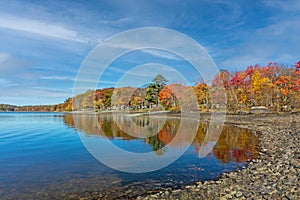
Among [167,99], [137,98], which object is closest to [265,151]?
[167,99]

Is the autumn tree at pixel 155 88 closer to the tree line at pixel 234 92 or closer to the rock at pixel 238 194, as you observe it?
the tree line at pixel 234 92

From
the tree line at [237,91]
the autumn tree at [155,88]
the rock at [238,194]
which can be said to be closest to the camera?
the rock at [238,194]

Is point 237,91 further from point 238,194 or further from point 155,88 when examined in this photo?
point 238,194

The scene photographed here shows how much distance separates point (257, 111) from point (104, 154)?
3874 cm

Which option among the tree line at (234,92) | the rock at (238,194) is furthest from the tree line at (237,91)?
the rock at (238,194)

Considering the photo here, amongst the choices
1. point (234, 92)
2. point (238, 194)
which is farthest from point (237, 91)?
point (238, 194)

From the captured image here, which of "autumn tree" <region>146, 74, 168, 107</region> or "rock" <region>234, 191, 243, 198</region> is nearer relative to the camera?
"rock" <region>234, 191, 243, 198</region>

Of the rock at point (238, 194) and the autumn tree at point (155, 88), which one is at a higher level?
the autumn tree at point (155, 88)

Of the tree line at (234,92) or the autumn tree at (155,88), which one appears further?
the autumn tree at (155,88)

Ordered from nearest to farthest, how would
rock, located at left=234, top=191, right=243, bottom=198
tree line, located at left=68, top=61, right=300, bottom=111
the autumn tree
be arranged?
1. rock, located at left=234, top=191, right=243, bottom=198
2. tree line, located at left=68, top=61, right=300, bottom=111
3. the autumn tree

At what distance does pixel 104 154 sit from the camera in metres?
14.0

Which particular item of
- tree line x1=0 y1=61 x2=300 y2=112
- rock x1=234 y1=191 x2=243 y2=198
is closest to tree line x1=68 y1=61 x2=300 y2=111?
tree line x1=0 y1=61 x2=300 y2=112

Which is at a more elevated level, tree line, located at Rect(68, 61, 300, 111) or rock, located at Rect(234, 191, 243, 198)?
tree line, located at Rect(68, 61, 300, 111)

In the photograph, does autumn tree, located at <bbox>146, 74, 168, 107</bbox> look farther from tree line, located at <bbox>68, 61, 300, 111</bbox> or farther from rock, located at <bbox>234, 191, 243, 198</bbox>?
rock, located at <bbox>234, 191, 243, 198</bbox>
